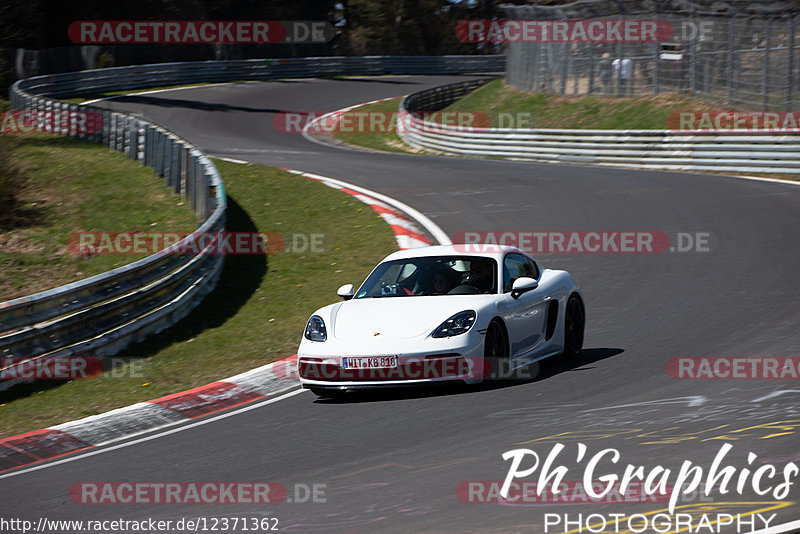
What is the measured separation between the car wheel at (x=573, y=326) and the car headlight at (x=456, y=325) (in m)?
1.65

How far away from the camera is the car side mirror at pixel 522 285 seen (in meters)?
9.41

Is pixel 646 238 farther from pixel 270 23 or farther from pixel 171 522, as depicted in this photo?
pixel 270 23

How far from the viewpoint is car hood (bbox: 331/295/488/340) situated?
878 cm

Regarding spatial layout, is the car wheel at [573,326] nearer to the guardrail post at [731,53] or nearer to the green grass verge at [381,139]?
the guardrail post at [731,53]

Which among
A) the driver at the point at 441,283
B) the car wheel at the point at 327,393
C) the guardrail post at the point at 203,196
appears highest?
the driver at the point at 441,283

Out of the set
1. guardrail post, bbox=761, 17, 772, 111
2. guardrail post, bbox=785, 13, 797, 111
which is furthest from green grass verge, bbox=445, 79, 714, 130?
guardrail post, bbox=785, 13, 797, 111

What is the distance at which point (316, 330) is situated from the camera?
9.20m

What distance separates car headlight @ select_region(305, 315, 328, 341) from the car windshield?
68 centimetres

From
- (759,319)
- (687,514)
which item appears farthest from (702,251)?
(687,514)

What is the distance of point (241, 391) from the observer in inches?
390

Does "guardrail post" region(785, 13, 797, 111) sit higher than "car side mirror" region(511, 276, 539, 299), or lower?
higher

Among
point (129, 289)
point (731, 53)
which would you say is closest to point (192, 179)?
point (129, 289)

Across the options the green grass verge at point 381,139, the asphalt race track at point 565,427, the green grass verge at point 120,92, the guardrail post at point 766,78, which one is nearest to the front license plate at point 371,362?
the asphalt race track at point 565,427

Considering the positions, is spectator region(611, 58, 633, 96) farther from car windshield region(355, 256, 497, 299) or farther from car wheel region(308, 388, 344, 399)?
car wheel region(308, 388, 344, 399)
